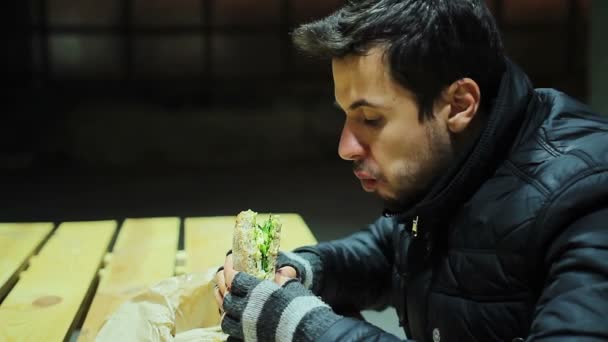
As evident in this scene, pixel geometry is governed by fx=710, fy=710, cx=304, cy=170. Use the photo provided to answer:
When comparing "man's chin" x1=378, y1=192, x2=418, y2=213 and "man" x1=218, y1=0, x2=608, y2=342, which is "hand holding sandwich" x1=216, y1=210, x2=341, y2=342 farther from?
"man's chin" x1=378, y1=192, x2=418, y2=213

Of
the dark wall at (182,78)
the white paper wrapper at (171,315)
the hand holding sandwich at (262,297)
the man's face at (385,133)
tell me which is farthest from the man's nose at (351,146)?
the dark wall at (182,78)

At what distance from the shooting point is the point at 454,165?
1162 mm

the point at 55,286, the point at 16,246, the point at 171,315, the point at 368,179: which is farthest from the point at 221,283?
the point at 16,246

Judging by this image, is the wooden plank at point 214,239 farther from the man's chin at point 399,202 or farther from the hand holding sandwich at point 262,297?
the man's chin at point 399,202

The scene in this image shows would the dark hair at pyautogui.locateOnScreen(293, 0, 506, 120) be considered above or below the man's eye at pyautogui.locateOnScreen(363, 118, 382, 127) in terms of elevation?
above

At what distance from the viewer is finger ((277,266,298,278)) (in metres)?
1.47

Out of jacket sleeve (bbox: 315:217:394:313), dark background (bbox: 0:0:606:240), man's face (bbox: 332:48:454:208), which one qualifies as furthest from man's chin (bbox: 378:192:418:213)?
dark background (bbox: 0:0:606:240)

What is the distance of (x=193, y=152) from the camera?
5488 millimetres

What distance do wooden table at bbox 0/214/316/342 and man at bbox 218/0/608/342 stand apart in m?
0.54

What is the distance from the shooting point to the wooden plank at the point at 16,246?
6.11ft

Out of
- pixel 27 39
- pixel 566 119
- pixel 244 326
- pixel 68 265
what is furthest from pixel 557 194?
pixel 27 39

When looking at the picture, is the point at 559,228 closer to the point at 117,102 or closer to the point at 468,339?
the point at 468,339

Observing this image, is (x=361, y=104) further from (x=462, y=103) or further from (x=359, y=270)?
(x=359, y=270)

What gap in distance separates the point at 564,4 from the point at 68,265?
4350 mm
